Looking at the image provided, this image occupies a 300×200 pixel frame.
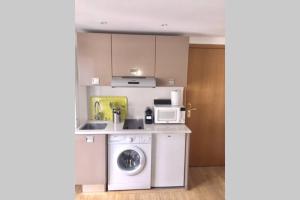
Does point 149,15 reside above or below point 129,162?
above

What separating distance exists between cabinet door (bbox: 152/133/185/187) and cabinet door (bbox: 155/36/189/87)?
32.0 inches

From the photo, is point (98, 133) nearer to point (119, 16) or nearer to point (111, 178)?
point (111, 178)

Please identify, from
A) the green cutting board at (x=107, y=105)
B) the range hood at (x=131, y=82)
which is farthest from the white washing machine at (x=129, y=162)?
the range hood at (x=131, y=82)

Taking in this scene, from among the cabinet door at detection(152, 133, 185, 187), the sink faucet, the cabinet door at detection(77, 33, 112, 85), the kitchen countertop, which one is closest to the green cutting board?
the sink faucet

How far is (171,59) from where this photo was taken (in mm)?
2908

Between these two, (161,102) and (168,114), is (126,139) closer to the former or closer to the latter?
(168,114)

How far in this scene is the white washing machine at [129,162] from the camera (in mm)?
2650

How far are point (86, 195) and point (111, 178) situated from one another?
405mm

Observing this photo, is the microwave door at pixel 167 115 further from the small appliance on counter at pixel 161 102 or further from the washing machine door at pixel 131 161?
the washing machine door at pixel 131 161

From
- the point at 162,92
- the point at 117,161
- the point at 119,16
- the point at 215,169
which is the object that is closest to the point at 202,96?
the point at 162,92

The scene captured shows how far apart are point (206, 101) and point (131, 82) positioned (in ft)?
4.56

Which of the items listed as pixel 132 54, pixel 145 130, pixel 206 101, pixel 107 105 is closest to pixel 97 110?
pixel 107 105

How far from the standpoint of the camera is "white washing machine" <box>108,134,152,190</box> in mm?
2650

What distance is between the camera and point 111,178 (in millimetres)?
2715
